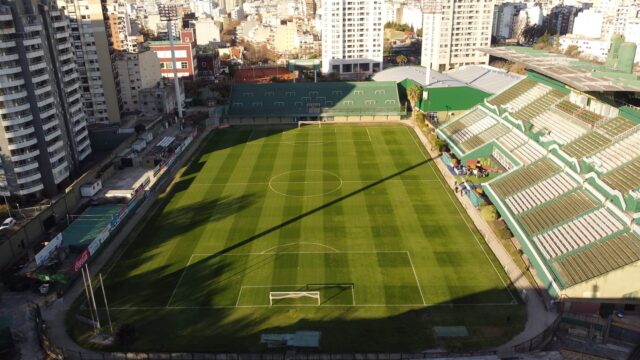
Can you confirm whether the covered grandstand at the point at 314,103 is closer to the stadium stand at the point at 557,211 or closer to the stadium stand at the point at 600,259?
the stadium stand at the point at 557,211

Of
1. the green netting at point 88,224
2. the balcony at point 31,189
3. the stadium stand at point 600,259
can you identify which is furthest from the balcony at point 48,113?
the stadium stand at point 600,259

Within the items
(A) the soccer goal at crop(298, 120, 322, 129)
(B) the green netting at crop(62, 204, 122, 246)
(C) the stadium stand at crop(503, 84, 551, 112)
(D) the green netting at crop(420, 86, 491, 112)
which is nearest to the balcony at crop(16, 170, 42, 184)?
(B) the green netting at crop(62, 204, 122, 246)

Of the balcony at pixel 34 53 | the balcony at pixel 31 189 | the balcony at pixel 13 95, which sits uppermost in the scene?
the balcony at pixel 34 53

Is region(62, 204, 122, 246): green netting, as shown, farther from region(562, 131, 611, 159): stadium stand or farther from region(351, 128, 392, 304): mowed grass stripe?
region(562, 131, 611, 159): stadium stand

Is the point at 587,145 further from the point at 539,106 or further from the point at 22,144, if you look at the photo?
the point at 22,144

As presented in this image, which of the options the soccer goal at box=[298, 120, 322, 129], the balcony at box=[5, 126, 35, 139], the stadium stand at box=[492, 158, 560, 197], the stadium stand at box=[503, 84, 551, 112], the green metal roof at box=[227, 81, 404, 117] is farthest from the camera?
the green metal roof at box=[227, 81, 404, 117]

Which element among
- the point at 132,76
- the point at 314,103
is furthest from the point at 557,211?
the point at 132,76
